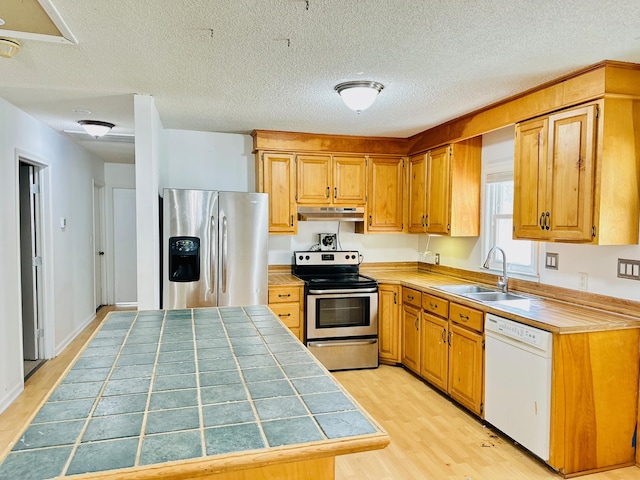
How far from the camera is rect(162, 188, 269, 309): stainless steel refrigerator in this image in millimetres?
3402

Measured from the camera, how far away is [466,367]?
3090 millimetres

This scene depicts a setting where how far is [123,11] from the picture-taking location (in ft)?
5.91

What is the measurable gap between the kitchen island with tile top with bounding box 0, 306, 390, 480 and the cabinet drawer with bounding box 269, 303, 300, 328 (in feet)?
7.58

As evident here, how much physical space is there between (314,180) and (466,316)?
202 cm

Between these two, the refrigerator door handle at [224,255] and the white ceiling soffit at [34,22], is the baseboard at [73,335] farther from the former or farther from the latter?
the white ceiling soffit at [34,22]

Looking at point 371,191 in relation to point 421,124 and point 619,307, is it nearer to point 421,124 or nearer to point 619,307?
point 421,124

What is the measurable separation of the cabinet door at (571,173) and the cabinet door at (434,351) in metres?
1.19

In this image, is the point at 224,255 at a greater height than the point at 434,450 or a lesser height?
greater

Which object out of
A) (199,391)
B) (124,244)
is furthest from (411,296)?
(124,244)

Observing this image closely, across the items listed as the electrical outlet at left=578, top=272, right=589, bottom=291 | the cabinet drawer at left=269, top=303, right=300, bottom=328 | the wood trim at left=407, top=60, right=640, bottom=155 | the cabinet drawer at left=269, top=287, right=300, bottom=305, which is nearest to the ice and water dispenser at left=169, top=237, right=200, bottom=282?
the cabinet drawer at left=269, top=287, right=300, bottom=305

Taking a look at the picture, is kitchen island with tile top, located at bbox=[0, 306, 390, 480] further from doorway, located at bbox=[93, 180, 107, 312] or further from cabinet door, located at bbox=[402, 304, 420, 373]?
doorway, located at bbox=[93, 180, 107, 312]

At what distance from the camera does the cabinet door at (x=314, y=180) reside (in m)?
4.23

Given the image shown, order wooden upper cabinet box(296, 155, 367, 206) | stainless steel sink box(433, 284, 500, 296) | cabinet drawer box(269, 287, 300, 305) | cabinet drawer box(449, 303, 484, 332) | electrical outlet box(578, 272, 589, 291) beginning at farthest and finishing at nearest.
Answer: wooden upper cabinet box(296, 155, 367, 206), cabinet drawer box(269, 287, 300, 305), stainless steel sink box(433, 284, 500, 296), cabinet drawer box(449, 303, 484, 332), electrical outlet box(578, 272, 589, 291)

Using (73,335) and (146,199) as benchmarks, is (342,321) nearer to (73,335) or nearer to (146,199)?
(146,199)
